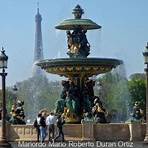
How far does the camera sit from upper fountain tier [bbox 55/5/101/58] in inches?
1587

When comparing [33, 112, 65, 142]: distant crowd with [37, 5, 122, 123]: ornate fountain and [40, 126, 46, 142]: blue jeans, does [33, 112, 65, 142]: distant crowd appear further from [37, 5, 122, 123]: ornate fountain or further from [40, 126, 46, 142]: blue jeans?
[37, 5, 122, 123]: ornate fountain

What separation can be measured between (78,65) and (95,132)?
5.80m

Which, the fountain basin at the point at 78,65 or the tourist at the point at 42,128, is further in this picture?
the fountain basin at the point at 78,65

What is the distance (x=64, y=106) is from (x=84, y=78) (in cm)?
220

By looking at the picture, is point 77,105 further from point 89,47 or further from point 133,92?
point 133,92

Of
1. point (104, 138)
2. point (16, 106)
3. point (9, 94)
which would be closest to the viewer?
point (104, 138)

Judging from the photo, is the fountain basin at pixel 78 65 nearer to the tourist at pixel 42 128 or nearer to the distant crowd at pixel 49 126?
the distant crowd at pixel 49 126

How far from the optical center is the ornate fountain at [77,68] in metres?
38.8

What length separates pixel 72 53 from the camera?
40.3 m

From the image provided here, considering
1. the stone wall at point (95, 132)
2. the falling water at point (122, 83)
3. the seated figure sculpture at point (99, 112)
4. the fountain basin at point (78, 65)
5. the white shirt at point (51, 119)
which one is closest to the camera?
the white shirt at point (51, 119)

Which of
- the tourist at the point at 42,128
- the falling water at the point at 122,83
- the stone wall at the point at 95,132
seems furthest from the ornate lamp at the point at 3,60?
the falling water at the point at 122,83

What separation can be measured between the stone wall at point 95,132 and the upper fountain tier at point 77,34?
21.6ft

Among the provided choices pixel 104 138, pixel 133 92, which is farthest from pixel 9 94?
pixel 104 138

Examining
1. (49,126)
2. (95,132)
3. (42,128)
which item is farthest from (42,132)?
(95,132)
